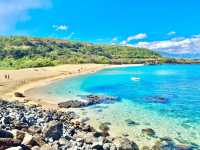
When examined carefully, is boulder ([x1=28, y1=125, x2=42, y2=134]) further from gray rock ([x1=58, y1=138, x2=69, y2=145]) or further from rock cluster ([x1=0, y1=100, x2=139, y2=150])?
gray rock ([x1=58, y1=138, x2=69, y2=145])

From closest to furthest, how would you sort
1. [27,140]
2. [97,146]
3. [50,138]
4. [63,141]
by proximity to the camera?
[27,140]
[97,146]
[63,141]
[50,138]

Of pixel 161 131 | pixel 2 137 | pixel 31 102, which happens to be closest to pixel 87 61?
pixel 31 102

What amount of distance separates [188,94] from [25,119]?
126 feet

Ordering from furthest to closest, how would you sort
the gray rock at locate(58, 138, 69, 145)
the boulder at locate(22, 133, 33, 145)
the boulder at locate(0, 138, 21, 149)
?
the gray rock at locate(58, 138, 69, 145) < the boulder at locate(22, 133, 33, 145) < the boulder at locate(0, 138, 21, 149)

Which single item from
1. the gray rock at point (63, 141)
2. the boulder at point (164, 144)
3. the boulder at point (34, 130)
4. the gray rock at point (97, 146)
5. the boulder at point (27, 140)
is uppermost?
the boulder at point (27, 140)

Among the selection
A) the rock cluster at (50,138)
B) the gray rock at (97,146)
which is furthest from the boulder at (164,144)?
the gray rock at (97,146)

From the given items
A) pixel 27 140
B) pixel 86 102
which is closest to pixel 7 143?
pixel 27 140

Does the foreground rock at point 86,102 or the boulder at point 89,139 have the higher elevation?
the boulder at point 89,139

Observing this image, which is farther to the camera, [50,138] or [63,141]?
[50,138]

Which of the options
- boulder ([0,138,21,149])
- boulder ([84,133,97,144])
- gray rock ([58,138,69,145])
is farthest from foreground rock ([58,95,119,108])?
boulder ([0,138,21,149])

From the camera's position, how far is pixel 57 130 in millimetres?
25688

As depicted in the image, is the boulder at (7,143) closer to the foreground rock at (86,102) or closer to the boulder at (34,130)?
the boulder at (34,130)

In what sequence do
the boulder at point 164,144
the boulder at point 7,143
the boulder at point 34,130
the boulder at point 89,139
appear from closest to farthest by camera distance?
the boulder at point 7,143 < the boulder at point 34,130 < the boulder at point 89,139 < the boulder at point 164,144

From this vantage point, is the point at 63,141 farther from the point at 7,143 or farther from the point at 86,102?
the point at 86,102
